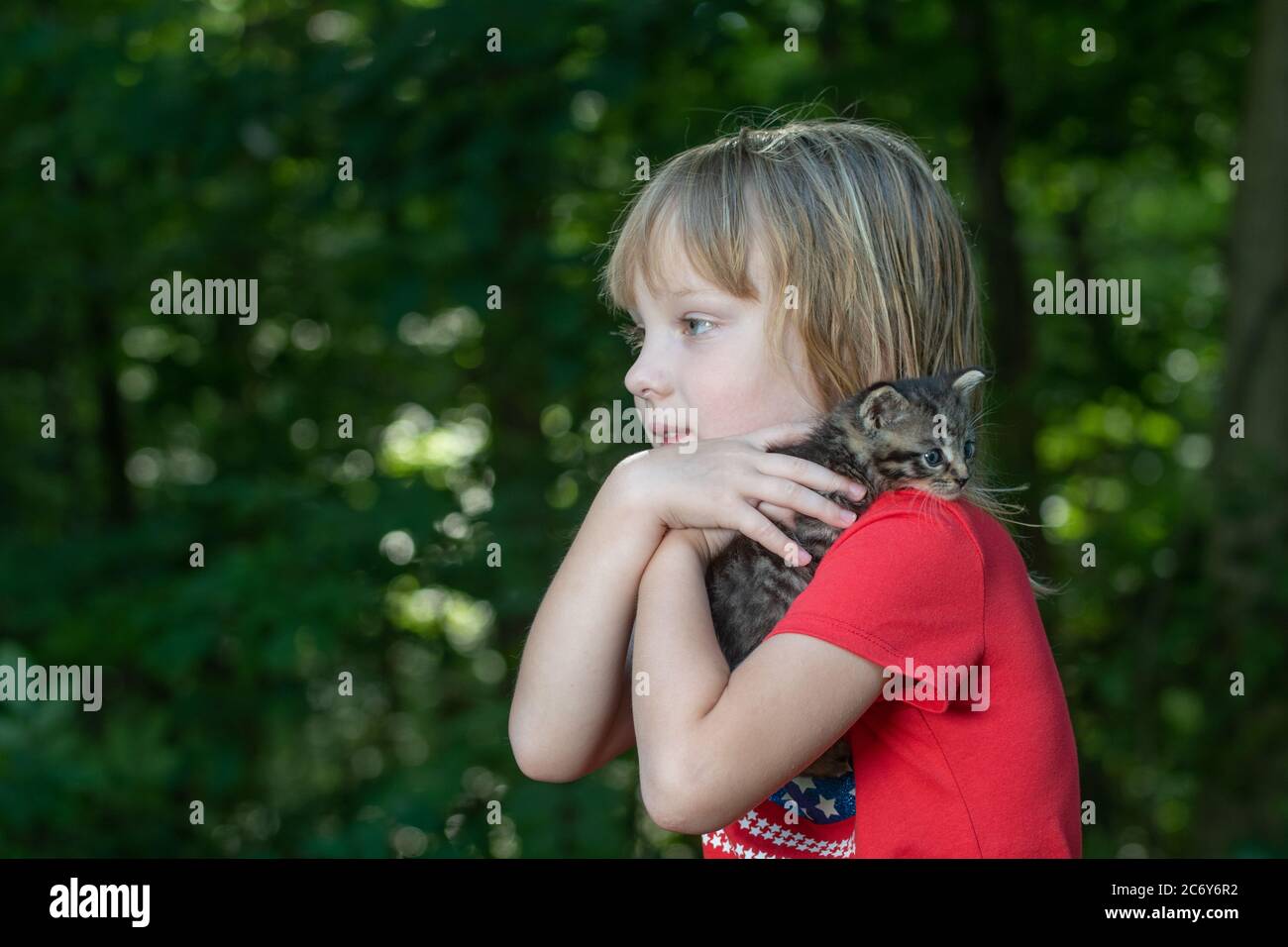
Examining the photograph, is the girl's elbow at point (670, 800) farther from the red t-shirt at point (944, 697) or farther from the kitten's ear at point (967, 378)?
the kitten's ear at point (967, 378)

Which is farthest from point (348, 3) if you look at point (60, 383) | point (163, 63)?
point (60, 383)

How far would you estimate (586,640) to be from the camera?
6.20 ft

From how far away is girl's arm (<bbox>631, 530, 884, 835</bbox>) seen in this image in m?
1.69

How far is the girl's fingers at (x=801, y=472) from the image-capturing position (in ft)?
6.32

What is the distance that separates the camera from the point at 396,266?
16.2 ft

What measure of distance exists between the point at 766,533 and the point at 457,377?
14.9 feet

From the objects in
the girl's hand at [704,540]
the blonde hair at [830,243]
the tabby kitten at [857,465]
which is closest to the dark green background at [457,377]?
the blonde hair at [830,243]

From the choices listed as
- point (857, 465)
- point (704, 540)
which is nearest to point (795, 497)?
point (704, 540)

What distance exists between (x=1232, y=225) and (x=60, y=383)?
667cm

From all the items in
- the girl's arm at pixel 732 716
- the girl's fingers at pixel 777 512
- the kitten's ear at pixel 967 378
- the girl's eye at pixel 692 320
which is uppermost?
the girl's eye at pixel 692 320

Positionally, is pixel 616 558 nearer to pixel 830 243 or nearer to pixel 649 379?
pixel 649 379

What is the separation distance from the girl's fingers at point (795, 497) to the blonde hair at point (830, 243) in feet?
0.87

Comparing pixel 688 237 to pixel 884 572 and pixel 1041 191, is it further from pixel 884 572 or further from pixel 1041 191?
pixel 1041 191

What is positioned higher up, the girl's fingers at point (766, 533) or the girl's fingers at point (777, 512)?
the girl's fingers at point (777, 512)
